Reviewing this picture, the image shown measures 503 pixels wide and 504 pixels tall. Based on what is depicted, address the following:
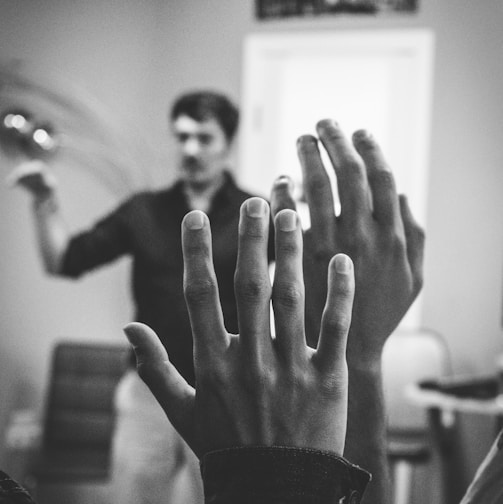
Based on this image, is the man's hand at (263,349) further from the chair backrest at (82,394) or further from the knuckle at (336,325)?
the chair backrest at (82,394)

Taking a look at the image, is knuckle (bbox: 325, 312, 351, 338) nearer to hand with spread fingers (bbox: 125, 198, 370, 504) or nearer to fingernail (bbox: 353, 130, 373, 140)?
hand with spread fingers (bbox: 125, 198, 370, 504)

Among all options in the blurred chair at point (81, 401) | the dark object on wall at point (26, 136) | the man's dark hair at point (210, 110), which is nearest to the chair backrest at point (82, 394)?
the blurred chair at point (81, 401)

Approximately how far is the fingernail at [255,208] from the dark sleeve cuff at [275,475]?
10 cm

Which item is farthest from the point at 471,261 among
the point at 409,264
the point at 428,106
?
the point at 409,264

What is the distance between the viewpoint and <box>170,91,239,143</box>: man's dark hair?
6.47 ft

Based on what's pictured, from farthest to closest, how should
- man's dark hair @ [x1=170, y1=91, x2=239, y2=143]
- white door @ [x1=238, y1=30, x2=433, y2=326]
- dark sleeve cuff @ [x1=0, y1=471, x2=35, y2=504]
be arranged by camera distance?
white door @ [x1=238, y1=30, x2=433, y2=326], man's dark hair @ [x1=170, y1=91, x2=239, y2=143], dark sleeve cuff @ [x1=0, y1=471, x2=35, y2=504]

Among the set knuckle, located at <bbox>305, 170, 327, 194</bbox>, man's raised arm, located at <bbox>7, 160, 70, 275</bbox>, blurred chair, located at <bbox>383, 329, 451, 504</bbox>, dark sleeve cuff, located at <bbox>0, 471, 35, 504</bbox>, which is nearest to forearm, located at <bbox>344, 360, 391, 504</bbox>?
knuckle, located at <bbox>305, 170, 327, 194</bbox>

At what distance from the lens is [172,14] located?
10.8 ft

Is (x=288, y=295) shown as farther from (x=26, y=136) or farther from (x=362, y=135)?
(x=26, y=136)

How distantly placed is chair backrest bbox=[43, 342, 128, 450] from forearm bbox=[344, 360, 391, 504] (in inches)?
94.2

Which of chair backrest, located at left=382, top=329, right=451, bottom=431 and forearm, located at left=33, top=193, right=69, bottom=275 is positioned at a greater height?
forearm, located at left=33, top=193, right=69, bottom=275

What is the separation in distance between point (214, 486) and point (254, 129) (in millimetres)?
2895

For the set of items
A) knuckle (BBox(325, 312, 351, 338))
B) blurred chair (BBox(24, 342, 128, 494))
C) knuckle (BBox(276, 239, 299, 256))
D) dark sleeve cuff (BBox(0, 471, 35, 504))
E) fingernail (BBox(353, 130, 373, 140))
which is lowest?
blurred chair (BBox(24, 342, 128, 494))

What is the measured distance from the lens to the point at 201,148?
1932 mm
